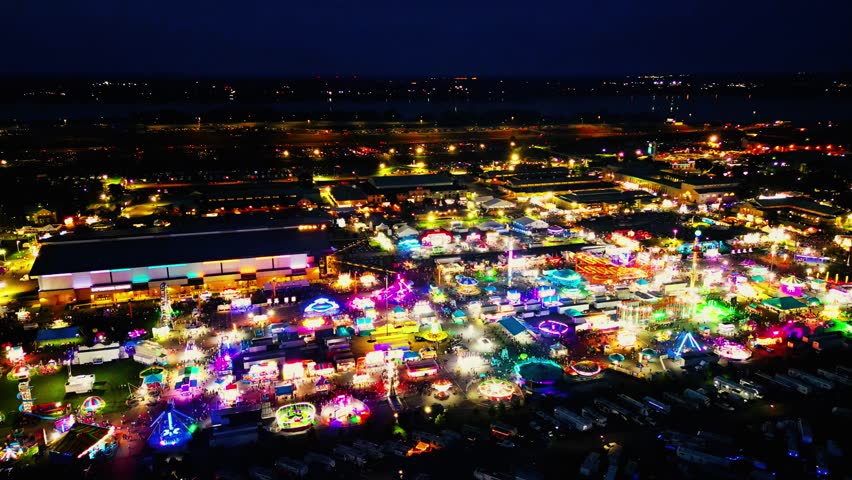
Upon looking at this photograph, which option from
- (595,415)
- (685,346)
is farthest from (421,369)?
(685,346)

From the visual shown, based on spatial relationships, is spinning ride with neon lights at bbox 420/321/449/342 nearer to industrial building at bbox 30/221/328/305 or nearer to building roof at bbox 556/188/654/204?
industrial building at bbox 30/221/328/305

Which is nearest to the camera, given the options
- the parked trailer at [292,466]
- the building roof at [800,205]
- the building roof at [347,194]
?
the parked trailer at [292,466]

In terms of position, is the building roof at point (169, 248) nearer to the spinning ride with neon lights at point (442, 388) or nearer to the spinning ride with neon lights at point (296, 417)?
the spinning ride with neon lights at point (296, 417)

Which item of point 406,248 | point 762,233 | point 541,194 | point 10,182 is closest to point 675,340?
point 406,248

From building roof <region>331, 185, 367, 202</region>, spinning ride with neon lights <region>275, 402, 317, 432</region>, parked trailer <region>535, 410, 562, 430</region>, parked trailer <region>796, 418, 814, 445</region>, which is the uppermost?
building roof <region>331, 185, 367, 202</region>

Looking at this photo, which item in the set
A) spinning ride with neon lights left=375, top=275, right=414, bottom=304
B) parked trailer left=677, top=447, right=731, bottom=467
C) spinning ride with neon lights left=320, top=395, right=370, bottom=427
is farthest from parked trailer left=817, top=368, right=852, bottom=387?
spinning ride with neon lights left=375, top=275, right=414, bottom=304

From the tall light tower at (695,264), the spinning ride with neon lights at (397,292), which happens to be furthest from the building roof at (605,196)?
the spinning ride with neon lights at (397,292)
